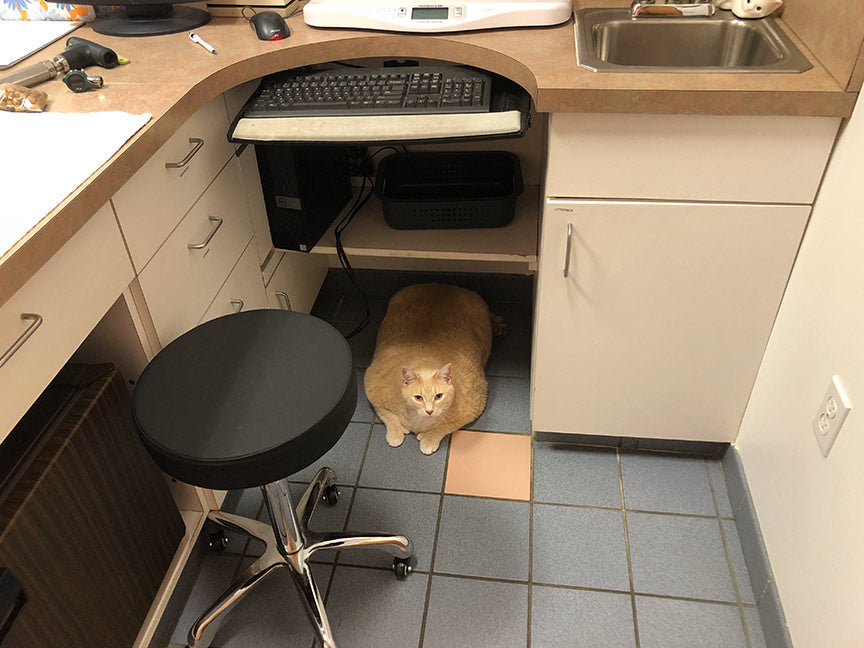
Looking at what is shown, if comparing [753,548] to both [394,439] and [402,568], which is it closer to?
[402,568]

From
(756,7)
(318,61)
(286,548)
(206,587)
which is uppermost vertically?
(756,7)

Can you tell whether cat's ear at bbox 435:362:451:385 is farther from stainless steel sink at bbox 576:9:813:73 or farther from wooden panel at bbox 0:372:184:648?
stainless steel sink at bbox 576:9:813:73

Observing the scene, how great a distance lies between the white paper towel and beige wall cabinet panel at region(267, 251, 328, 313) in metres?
0.74

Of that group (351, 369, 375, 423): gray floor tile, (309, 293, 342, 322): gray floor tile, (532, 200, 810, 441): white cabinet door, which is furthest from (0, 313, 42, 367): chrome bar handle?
(309, 293, 342, 322): gray floor tile

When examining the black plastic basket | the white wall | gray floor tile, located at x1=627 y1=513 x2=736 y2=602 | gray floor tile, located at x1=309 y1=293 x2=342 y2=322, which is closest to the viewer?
the white wall

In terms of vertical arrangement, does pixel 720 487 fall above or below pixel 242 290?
below

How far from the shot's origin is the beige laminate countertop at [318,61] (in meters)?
1.00

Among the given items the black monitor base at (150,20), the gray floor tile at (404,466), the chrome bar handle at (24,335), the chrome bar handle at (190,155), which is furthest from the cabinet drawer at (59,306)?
the gray floor tile at (404,466)

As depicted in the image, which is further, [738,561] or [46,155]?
[738,561]

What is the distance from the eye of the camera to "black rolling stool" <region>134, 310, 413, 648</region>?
102 centimetres

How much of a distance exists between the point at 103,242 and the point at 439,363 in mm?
935

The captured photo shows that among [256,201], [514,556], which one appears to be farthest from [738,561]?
[256,201]

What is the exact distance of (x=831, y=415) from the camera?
45.9 inches

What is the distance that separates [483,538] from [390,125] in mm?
938
